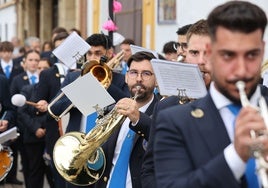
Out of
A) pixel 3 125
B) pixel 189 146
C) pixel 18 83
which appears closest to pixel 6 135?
pixel 3 125

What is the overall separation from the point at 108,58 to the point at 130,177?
86.3 inches

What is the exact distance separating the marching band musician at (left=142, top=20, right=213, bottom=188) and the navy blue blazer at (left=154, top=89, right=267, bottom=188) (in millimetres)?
1007

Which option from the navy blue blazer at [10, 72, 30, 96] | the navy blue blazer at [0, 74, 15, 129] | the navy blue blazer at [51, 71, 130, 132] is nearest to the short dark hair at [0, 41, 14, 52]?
the navy blue blazer at [10, 72, 30, 96]

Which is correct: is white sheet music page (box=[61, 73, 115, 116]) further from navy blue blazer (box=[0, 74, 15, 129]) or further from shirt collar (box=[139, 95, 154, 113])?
navy blue blazer (box=[0, 74, 15, 129])

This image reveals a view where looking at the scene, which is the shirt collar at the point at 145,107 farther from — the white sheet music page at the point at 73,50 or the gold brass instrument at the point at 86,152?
the white sheet music page at the point at 73,50

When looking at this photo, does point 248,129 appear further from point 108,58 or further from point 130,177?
point 108,58

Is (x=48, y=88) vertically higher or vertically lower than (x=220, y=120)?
lower

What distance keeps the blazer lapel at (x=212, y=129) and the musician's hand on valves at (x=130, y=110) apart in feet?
6.11

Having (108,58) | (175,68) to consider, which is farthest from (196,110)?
(108,58)

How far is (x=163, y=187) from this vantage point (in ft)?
8.26

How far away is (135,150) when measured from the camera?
469cm

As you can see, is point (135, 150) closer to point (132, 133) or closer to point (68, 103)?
point (132, 133)

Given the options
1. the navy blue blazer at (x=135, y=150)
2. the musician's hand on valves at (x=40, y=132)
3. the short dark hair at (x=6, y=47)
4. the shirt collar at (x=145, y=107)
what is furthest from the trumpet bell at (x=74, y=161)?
the short dark hair at (x=6, y=47)

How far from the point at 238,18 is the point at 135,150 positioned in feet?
7.72
